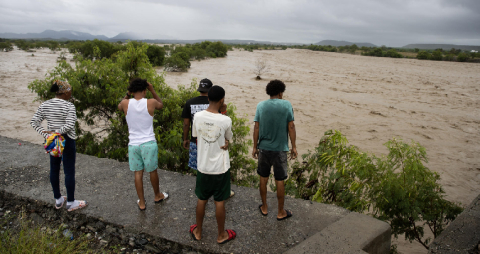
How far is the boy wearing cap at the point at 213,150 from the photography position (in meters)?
2.66

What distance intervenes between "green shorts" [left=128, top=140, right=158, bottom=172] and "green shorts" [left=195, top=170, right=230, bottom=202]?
30.9 inches

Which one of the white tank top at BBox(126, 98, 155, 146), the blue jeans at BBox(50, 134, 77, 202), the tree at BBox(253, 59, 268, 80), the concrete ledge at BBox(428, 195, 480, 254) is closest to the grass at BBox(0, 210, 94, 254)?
the blue jeans at BBox(50, 134, 77, 202)

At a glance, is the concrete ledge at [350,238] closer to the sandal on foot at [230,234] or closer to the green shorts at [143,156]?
the sandal on foot at [230,234]

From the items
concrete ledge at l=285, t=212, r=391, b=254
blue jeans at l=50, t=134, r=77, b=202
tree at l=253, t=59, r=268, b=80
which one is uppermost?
tree at l=253, t=59, r=268, b=80

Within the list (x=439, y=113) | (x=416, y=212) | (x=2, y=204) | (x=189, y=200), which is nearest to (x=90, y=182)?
(x=2, y=204)

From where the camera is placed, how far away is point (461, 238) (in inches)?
123

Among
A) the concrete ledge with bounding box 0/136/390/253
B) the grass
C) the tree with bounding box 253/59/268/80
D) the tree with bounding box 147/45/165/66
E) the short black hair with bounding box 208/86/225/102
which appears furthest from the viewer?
the tree with bounding box 147/45/165/66

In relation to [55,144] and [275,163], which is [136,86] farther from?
[275,163]

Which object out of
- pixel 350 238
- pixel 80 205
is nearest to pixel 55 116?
pixel 80 205

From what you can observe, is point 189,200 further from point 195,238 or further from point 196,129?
point 196,129

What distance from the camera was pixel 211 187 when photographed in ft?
9.05

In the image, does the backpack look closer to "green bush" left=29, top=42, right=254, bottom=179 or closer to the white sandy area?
"green bush" left=29, top=42, right=254, bottom=179

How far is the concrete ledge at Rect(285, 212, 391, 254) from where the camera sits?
2736mm

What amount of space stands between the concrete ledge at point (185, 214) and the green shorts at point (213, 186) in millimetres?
Answer: 550
